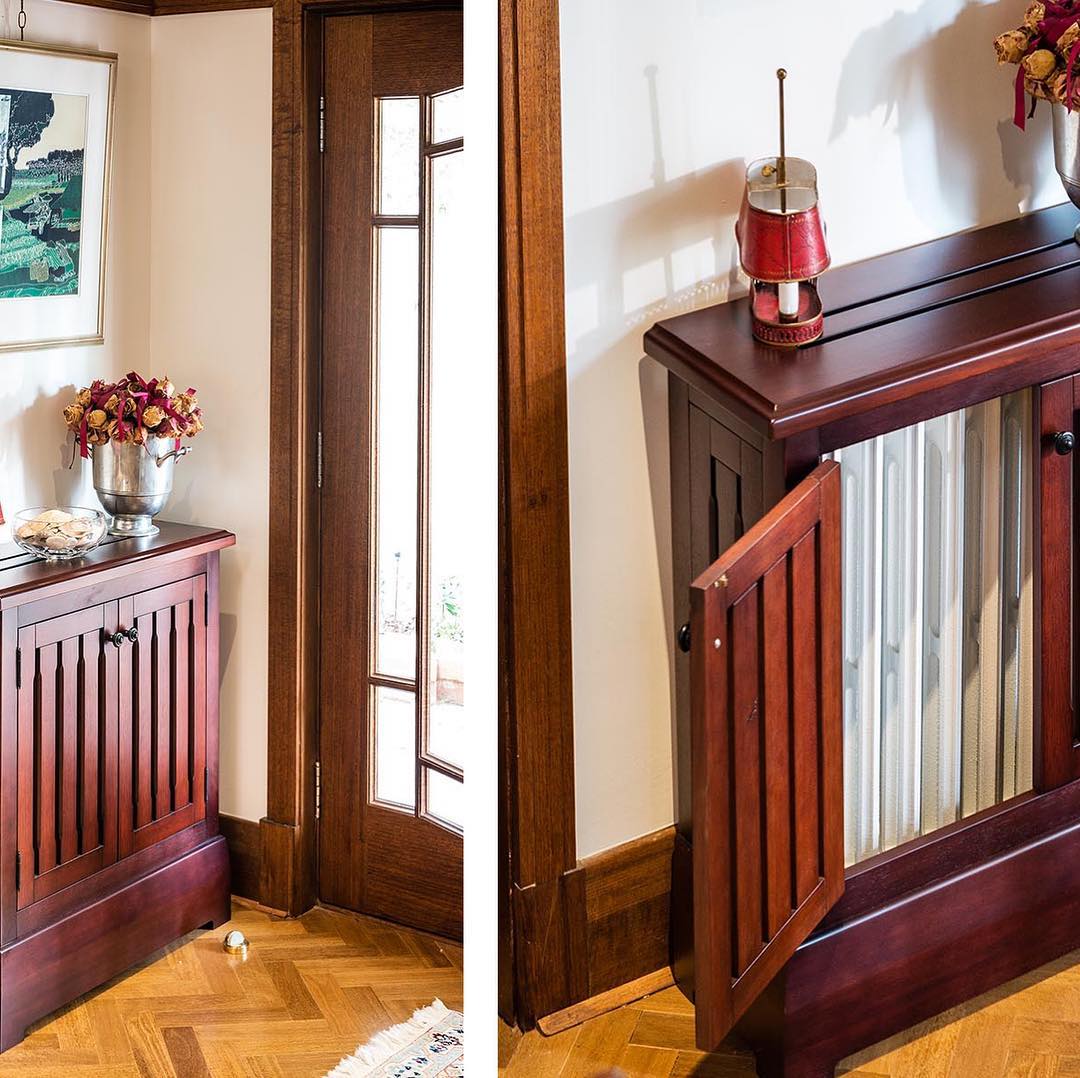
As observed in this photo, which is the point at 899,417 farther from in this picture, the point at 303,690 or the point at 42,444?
the point at 42,444

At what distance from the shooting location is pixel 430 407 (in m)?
1.13

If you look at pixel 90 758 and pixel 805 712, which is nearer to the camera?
pixel 90 758

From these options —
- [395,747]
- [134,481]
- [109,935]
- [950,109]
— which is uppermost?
[950,109]

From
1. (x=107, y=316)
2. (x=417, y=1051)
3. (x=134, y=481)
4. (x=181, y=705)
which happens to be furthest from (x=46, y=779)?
(x=417, y=1051)

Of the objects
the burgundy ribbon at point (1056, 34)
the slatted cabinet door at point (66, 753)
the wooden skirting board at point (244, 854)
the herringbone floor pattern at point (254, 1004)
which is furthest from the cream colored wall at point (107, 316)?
the burgundy ribbon at point (1056, 34)

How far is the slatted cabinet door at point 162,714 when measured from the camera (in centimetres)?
101

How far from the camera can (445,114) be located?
111 cm

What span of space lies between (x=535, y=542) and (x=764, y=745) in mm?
483

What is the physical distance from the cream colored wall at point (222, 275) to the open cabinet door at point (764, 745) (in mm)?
498

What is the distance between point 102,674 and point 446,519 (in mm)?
345

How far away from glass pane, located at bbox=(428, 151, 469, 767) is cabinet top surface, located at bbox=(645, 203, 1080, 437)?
0.52 meters

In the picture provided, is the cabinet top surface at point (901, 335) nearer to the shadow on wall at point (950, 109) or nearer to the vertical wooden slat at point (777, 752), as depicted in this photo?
the shadow on wall at point (950, 109)

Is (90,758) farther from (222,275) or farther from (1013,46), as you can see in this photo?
(1013,46)

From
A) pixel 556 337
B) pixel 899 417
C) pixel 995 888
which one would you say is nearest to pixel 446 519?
pixel 556 337
